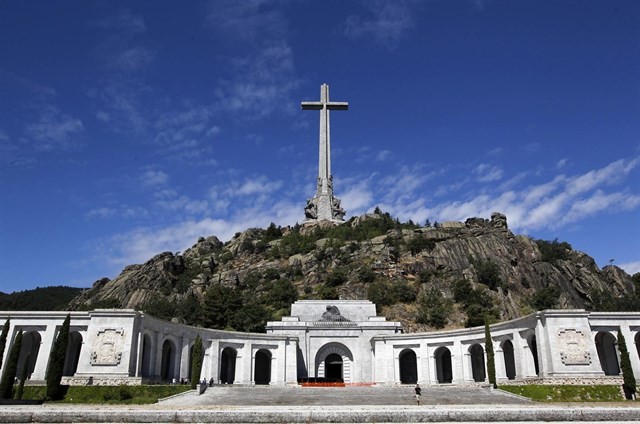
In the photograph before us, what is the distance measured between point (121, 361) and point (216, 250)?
73.7 metres

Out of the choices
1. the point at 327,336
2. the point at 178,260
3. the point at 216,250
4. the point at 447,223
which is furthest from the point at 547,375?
the point at 216,250

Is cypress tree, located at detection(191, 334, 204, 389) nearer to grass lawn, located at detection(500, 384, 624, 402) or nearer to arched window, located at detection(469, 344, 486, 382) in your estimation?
grass lawn, located at detection(500, 384, 624, 402)

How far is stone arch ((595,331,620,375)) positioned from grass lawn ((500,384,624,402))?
9466 millimetres

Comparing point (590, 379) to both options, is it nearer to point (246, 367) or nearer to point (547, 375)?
point (547, 375)

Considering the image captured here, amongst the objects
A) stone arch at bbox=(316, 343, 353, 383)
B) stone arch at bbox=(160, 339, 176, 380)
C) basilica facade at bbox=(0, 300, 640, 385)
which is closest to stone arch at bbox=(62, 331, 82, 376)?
basilica facade at bbox=(0, 300, 640, 385)

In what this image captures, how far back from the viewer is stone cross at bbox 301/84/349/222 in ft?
306

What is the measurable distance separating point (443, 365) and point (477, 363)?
4.56 meters

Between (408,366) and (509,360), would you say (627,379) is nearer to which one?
(509,360)

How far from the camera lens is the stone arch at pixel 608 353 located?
41.6 meters

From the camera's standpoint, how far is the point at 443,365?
51.0 m

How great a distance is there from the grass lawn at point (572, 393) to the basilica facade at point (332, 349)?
1525 mm

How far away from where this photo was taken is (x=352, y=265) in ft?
276

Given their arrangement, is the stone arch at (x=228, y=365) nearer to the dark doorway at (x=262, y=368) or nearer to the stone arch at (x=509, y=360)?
the dark doorway at (x=262, y=368)

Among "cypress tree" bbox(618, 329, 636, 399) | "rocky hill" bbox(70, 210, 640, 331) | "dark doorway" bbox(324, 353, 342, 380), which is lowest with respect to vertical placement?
"cypress tree" bbox(618, 329, 636, 399)
